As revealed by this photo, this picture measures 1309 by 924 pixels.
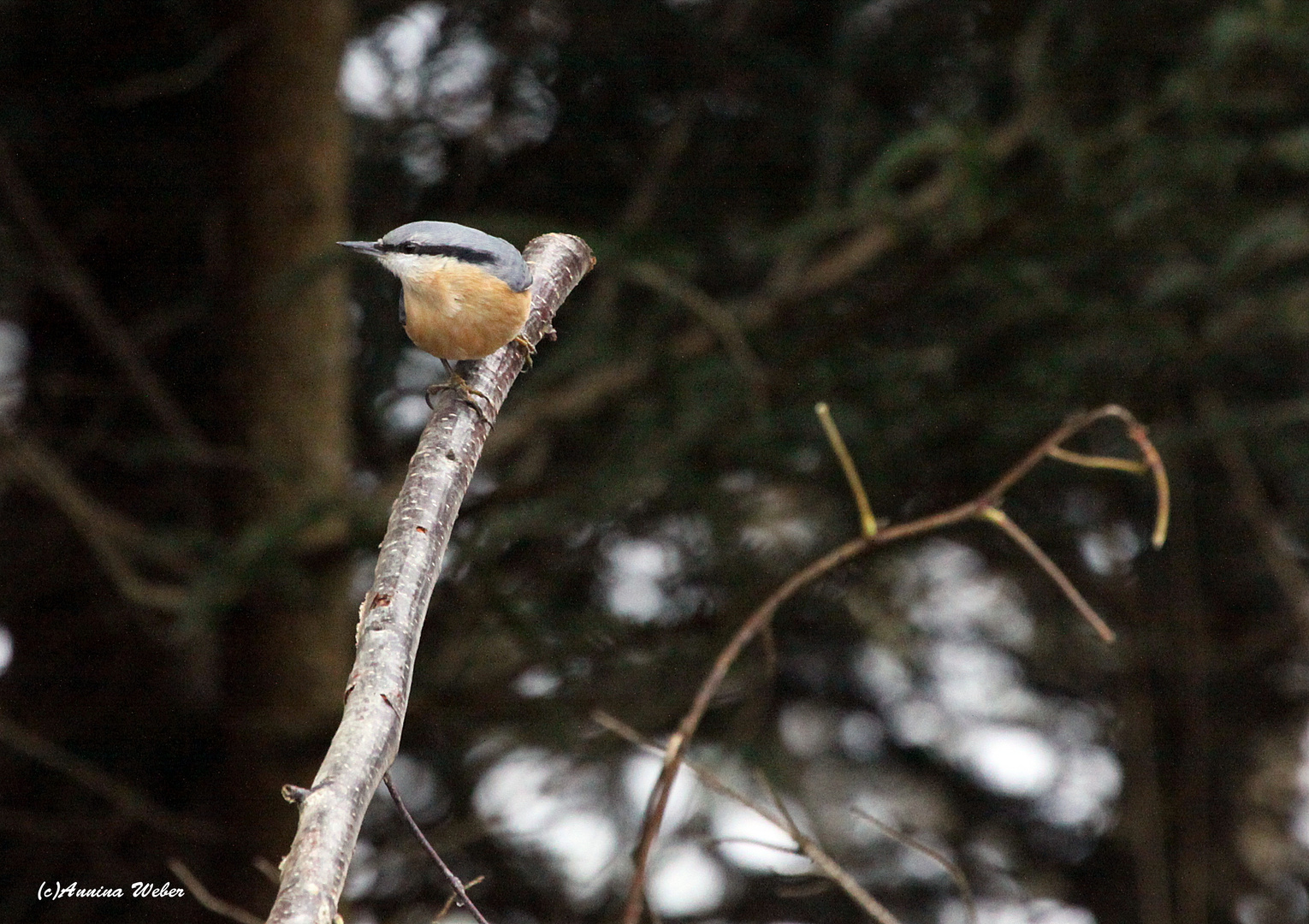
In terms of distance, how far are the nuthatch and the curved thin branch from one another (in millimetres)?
24

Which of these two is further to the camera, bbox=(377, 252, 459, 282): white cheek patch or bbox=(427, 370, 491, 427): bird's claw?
bbox=(377, 252, 459, 282): white cheek patch

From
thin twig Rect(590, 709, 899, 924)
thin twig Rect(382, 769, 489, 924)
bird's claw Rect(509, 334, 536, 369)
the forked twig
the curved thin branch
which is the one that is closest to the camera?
the curved thin branch

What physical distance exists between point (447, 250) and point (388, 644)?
2.39 ft

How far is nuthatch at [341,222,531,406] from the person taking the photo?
4.61ft

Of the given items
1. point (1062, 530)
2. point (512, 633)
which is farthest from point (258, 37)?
Result: point (1062, 530)

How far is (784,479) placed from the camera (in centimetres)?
290

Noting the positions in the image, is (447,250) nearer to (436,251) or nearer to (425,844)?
(436,251)

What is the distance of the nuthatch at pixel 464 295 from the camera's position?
4.61ft

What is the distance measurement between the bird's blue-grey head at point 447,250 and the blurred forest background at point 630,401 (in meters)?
0.88

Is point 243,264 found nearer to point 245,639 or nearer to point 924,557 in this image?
point 245,639

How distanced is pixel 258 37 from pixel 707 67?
43.3 inches

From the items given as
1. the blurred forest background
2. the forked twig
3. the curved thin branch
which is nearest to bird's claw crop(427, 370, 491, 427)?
the curved thin branch

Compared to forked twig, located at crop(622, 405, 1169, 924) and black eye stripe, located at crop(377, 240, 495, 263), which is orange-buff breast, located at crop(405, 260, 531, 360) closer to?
black eye stripe, located at crop(377, 240, 495, 263)

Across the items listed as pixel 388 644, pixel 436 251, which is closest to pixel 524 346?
pixel 436 251
